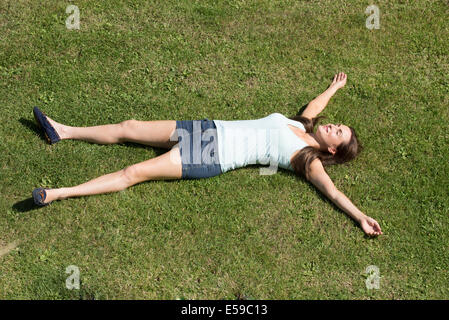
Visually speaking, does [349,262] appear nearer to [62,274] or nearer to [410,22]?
[62,274]

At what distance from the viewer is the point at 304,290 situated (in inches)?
225

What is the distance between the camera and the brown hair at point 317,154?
6121mm

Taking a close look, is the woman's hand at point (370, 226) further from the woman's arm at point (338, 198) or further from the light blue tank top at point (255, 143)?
the light blue tank top at point (255, 143)

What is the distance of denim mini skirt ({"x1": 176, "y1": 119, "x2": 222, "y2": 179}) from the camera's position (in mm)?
6039

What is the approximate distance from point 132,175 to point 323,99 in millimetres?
3076

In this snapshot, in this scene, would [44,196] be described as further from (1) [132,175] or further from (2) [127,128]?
(2) [127,128]

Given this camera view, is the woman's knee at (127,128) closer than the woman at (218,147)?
No

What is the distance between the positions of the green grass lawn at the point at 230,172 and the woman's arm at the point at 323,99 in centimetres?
14

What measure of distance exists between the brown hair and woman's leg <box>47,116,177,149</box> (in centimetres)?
172

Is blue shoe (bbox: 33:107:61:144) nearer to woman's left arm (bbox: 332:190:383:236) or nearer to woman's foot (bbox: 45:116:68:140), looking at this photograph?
woman's foot (bbox: 45:116:68:140)

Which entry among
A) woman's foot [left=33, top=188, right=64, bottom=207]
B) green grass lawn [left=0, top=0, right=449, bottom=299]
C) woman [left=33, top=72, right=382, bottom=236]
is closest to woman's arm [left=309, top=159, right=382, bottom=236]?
woman [left=33, top=72, right=382, bottom=236]

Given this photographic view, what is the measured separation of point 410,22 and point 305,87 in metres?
2.25

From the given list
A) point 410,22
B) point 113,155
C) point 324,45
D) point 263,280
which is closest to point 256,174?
point 263,280

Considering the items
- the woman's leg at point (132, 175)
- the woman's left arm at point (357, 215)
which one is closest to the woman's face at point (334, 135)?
the woman's left arm at point (357, 215)
